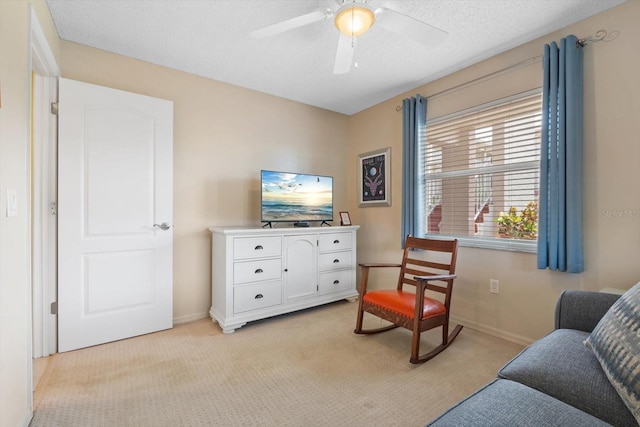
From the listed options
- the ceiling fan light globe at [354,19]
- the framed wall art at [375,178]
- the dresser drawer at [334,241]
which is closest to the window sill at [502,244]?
the framed wall art at [375,178]

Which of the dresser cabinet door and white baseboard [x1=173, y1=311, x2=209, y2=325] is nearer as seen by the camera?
white baseboard [x1=173, y1=311, x2=209, y2=325]

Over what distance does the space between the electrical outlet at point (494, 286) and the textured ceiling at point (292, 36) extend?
1952mm

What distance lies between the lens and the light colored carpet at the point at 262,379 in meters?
1.51

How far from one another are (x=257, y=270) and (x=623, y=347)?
2.37 meters

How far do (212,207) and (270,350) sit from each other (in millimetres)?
1530

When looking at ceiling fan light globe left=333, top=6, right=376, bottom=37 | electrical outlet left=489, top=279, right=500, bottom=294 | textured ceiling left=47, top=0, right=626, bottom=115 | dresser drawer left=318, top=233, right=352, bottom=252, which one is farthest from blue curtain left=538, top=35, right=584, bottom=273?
dresser drawer left=318, top=233, right=352, bottom=252

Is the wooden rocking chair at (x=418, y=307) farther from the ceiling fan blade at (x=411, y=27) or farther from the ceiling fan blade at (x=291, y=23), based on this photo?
the ceiling fan blade at (x=291, y=23)

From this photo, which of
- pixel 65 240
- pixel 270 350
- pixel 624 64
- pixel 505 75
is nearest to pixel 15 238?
pixel 65 240

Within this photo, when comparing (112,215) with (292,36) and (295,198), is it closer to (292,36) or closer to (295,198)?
(295,198)

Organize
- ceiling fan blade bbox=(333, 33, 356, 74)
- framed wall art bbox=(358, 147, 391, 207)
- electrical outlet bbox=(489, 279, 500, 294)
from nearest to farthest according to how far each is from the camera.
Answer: ceiling fan blade bbox=(333, 33, 356, 74) < electrical outlet bbox=(489, 279, 500, 294) < framed wall art bbox=(358, 147, 391, 207)

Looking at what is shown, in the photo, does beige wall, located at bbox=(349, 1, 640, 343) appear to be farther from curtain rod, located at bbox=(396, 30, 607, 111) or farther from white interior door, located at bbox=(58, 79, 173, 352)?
white interior door, located at bbox=(58, 79, 173, 352)

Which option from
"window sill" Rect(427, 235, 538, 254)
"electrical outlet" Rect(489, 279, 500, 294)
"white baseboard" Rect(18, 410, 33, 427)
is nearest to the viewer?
"white baseboard" Rect(18, 410, 33, 427)

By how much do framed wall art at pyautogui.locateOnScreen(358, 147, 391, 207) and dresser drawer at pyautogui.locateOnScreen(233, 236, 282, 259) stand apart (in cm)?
143

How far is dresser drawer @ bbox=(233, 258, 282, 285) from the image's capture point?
2611 mm
